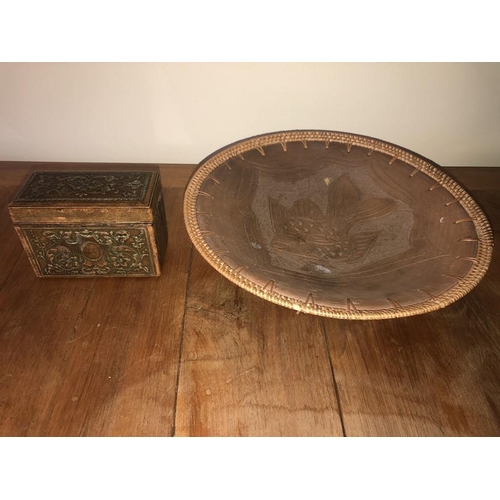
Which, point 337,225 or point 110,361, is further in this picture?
point 337,225

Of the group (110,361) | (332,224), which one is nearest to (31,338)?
(110,361)

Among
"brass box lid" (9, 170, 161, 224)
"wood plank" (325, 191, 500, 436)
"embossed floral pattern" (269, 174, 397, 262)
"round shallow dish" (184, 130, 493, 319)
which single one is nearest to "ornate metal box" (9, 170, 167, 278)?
"brass box lid" (9, 170, 161, 224)

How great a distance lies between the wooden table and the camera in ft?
2.08

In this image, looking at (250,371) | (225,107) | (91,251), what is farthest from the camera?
(225,107)

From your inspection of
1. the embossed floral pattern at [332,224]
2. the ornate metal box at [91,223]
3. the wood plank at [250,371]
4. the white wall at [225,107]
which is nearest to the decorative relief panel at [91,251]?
the ornate metal box at [91,223]

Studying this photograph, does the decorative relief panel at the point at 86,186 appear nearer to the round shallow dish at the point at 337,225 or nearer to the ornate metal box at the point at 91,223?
the ornate metal box at the point at 91,223

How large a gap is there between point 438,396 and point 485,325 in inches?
7.6

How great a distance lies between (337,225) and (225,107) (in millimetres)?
417

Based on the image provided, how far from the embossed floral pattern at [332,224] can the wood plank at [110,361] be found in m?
0.23

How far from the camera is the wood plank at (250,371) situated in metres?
0.63

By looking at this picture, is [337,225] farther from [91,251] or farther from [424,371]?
[91,251]

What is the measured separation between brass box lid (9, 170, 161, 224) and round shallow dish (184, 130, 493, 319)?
0.10 m

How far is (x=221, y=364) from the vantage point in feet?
2.31
